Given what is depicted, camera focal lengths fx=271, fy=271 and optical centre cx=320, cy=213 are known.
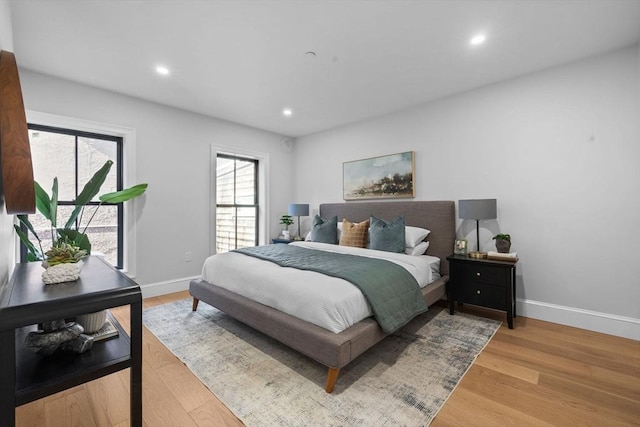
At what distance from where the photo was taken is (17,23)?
2.18m

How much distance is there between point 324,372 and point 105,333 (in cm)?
143

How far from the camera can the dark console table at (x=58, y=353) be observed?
91 centimetres

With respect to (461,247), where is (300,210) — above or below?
above

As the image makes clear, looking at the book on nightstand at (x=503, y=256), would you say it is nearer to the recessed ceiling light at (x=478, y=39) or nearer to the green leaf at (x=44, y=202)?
the recessed ceiling light at (x=478, y=39)

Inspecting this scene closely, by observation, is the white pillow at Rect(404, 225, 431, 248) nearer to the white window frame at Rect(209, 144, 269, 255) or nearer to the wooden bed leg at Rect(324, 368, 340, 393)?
the wooden bed leg at Rect(324, 368, 340, 393)

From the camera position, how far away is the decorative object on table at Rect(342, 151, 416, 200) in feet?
13.0

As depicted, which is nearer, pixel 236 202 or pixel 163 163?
pixel 163 163

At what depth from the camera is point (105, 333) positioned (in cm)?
139

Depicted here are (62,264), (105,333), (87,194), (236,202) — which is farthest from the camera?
(236,202)

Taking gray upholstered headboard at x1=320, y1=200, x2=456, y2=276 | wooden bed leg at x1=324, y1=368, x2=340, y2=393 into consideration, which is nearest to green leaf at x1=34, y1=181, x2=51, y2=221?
wooden bed leg at x1=324, y1=368, x2=340, y2=393

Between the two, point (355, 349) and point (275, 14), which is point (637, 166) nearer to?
point (355, 349)

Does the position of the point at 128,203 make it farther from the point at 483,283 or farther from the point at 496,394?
the point at 483,283

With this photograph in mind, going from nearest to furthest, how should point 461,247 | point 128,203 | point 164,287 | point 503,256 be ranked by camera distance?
1. point 503,256
2. point 461,247
3. point 128,203
4. point 164,287

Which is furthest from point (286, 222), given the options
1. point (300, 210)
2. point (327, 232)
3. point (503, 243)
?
point (503, 243)
